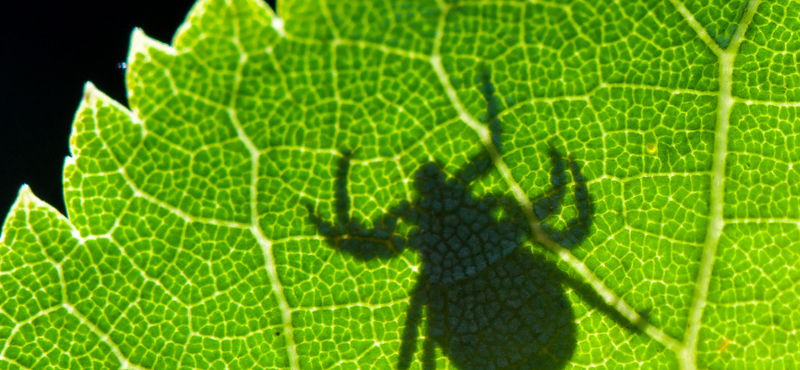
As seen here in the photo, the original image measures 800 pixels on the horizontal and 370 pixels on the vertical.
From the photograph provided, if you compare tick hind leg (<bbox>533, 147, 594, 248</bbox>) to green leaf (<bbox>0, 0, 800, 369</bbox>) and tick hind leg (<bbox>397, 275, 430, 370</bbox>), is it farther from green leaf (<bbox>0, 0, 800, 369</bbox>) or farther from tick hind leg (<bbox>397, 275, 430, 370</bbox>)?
tick hind leg (<bbox>397, 275, 430, 370</bbox>)

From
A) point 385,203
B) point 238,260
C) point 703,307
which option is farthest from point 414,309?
point 703,307

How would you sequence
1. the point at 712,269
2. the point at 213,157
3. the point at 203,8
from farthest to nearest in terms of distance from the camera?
the point at 712,269 → the point at 213,157 → the point at 203,8

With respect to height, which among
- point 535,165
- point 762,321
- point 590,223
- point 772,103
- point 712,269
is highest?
point 772,103

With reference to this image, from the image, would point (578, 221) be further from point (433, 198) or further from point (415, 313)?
point (415, 313)

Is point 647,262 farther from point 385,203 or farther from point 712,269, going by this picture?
point 385,203

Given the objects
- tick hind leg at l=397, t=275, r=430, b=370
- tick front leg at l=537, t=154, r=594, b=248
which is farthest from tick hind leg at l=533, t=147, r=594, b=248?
tick hind leg at l=397, t=275, r=430, b=370

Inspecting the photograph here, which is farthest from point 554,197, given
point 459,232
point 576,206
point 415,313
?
point 415,313

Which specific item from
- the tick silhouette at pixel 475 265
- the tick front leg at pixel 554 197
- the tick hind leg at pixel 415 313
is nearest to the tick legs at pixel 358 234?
the tick silhouette at pixel 475 265
